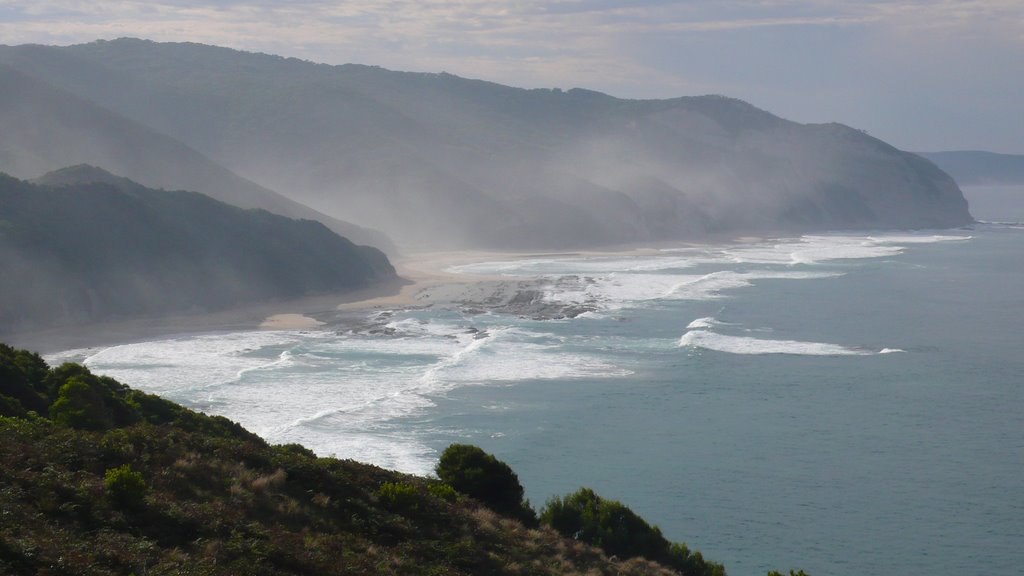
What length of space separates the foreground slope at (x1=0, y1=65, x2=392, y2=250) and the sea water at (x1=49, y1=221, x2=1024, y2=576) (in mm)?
43986

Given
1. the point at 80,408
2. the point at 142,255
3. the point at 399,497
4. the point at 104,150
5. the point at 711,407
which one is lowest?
the point at 711,407

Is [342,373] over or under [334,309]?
under

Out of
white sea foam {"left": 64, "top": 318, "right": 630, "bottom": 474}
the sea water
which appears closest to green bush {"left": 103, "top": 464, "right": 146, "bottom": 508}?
the sea water

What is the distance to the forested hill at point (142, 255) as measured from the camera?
5841cm

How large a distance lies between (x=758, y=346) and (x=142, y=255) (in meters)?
38.9

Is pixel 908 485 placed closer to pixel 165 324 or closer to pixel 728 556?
pixel 728 556

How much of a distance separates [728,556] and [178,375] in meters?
26.3

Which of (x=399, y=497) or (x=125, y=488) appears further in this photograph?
(x=399, y=497)

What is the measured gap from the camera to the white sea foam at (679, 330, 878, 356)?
54.3 m

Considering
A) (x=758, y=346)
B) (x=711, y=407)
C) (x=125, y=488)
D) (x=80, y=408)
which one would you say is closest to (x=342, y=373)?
(x=711, y=407)

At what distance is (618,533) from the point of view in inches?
822

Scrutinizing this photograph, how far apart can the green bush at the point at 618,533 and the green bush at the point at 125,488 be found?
9.50 meters

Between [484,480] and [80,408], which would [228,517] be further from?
[80,408]

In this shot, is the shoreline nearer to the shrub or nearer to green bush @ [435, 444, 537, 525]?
the shrub
